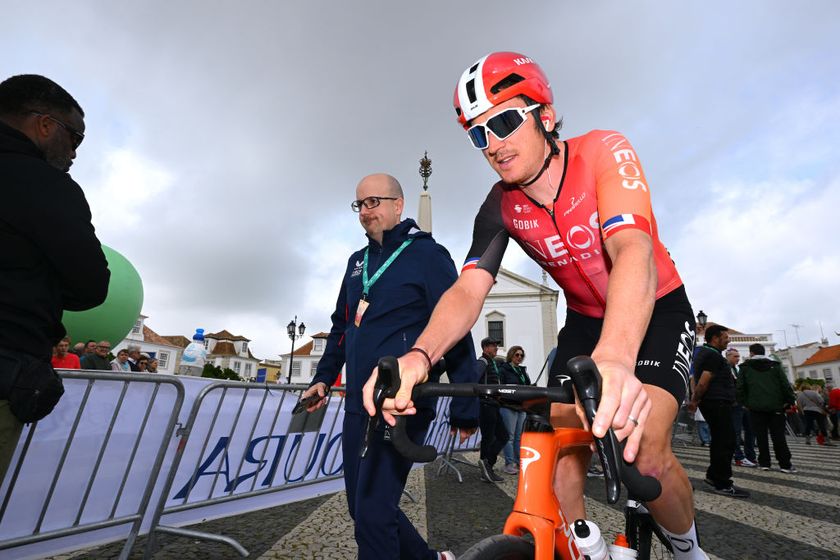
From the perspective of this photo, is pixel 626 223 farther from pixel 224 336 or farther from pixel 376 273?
pixel 224 336

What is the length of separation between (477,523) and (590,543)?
296cm

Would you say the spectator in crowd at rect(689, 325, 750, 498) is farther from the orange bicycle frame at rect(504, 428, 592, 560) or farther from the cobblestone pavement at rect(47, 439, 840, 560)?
the orange bicycle frame at rect(504, 428, 592, 560)

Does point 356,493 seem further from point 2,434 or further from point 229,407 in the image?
point 229,407

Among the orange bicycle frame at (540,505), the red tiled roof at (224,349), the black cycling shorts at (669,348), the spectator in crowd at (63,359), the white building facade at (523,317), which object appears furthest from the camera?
the red tiled roof at (224,349)

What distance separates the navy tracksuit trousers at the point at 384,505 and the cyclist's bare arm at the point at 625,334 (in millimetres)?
1297

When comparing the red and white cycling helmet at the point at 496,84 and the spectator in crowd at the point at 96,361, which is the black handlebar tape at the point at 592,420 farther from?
the spectator in crowd at the point at 96,361

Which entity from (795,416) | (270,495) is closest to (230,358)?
(795,416)

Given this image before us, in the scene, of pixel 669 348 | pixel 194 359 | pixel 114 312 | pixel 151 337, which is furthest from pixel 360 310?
pixel 151 337

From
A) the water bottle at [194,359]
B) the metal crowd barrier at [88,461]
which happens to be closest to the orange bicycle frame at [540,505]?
the metal crowd barrier at [88,461]

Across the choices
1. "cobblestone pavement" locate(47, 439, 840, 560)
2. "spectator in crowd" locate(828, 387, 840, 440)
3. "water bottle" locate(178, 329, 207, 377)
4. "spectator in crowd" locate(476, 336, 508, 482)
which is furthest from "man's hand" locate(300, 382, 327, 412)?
"spectator in crowd" locate(828, 387, 840, 440)

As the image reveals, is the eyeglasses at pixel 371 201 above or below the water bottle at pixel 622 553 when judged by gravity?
above

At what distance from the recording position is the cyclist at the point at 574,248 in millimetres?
1500

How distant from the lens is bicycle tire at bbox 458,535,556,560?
1.15 metres

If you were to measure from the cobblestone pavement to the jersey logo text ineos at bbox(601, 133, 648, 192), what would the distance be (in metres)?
2.76
